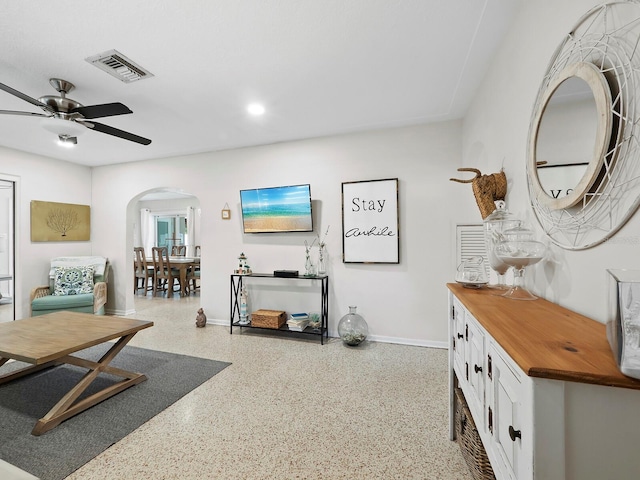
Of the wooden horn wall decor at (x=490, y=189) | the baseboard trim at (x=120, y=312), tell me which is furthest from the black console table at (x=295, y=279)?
the baseboard trim at (x=120, y=312)

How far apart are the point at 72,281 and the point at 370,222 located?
438 cm

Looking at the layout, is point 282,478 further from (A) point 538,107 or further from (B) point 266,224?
(B) point 266,224

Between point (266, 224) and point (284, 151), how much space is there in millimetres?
993

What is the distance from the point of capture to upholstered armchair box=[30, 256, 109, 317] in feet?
12.8

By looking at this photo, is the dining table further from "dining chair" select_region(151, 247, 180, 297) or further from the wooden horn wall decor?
the wooden horn wall decor

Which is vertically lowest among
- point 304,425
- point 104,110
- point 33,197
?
point 304,425

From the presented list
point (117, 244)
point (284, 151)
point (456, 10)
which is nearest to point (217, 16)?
point (456, 10)

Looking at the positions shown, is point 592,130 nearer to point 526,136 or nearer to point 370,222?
point 526,136

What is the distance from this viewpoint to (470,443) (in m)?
1.38

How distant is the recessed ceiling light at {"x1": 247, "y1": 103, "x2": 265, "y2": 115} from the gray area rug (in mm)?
2525

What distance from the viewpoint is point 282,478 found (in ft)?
4.79

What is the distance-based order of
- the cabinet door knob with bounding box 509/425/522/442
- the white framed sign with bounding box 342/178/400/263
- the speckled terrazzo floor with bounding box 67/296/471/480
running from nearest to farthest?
the cabinet door knob with bounding box 509/425/522/442
the speckled terrazzo floor with bounding box 67/296/471/480
the white framed sign with bounding box 342/178/400/263

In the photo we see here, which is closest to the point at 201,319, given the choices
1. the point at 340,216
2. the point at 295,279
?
the point at 295,279

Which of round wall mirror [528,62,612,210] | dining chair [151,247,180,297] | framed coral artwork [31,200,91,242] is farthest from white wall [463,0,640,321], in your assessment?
dining chair [151,247,180,297]
